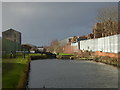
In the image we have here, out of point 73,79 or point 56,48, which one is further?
point 56,48

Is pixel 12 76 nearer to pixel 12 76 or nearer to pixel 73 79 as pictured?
pixel 12 76

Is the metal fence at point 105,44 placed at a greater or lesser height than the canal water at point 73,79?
greater

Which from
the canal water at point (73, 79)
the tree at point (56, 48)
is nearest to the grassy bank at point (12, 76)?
the canal water at point (73, 79)

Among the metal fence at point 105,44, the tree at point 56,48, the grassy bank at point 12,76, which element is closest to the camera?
the grassy bank at point 12,76

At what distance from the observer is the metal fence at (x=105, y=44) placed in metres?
54.6

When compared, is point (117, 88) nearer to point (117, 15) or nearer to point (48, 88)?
point (48, 88)

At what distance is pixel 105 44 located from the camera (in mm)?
65688

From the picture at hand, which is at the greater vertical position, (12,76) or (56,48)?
(56,48)

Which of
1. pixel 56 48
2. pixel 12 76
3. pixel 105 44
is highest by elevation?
pixel 105 44

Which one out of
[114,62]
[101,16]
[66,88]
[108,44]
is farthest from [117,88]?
[101,16]

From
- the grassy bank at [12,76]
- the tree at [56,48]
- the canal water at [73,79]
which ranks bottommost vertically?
the canal water at [73,79]

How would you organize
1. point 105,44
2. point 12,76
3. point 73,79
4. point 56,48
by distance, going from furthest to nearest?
point 56,48, point 105,44, point 73,79, point 12,76

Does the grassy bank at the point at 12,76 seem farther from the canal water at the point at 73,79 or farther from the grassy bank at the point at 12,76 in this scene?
the canal water at the point at 73,79

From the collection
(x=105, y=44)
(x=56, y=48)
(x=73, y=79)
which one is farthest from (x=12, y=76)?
(x=56, y=48)
